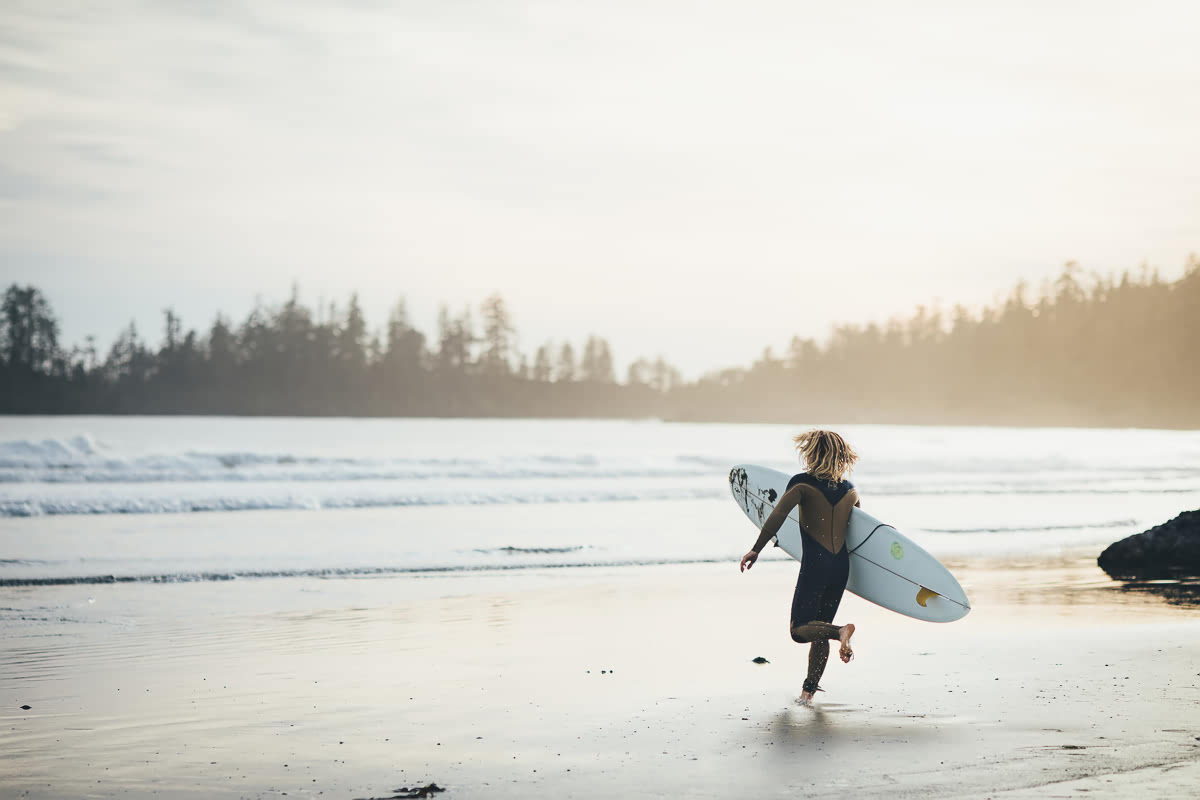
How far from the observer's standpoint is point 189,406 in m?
100

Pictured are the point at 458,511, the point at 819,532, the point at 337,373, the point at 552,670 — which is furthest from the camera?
the point at 337,373

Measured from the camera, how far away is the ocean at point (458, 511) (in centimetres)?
1315

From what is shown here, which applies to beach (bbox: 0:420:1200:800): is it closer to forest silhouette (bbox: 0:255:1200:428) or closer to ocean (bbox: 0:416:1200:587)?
ocean (bbox: 0:416:1200:587)

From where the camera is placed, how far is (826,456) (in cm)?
589

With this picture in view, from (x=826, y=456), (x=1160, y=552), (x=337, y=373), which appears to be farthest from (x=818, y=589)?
(x=337, y=373)

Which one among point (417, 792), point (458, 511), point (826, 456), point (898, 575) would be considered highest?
point (826, 456)

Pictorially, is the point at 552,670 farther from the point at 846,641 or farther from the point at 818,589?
the point at 846,641

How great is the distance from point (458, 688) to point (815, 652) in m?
2.16

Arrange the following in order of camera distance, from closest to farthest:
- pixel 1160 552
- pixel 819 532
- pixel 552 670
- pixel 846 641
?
pixel 846 641, pixel 819 532, pixel 552 670, pixel 1160 552

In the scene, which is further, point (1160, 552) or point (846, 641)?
point (1160, 552)

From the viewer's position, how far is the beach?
4508mm

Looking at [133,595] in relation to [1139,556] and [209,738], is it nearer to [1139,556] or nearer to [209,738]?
[209,738]

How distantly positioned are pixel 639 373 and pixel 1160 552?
368ft

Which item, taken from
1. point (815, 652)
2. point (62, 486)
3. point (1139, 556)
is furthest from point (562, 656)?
point (62, 486)
